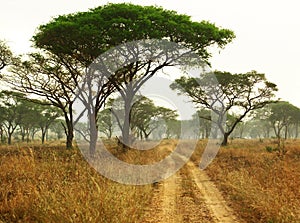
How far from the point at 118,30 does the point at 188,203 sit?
11247 mm

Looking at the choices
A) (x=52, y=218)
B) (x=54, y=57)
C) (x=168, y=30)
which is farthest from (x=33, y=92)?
(x=52, y=218)

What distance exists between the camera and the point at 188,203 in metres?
8.44

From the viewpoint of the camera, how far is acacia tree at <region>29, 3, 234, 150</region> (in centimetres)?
1664

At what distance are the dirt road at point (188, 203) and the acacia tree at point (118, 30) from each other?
29.6 ft

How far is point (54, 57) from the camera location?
945 inches

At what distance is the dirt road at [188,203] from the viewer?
22.9ft

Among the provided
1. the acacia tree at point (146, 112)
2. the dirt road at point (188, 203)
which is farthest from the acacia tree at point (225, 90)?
the dirt road at point (188, 203)

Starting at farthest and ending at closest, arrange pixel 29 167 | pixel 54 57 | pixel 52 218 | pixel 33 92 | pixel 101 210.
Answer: pixel 33 92, pixel 54 57, pixel 29 167, pixel 101 210, pixel 52 218

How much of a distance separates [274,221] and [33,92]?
26.6 metres

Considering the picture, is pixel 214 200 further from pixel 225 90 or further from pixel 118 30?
pixel 225 90

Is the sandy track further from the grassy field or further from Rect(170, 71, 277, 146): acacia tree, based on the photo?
Rect(170, 71, 277, 146): acacia tree

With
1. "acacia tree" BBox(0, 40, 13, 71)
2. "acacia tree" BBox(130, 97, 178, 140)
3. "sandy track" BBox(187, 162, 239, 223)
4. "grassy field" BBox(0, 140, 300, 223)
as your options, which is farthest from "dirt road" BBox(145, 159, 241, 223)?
"acacia tree" BBox(130, 97, 178, 140)

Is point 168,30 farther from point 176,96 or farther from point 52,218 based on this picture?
point 176,96

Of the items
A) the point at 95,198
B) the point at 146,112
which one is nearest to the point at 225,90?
the point at 146,112
